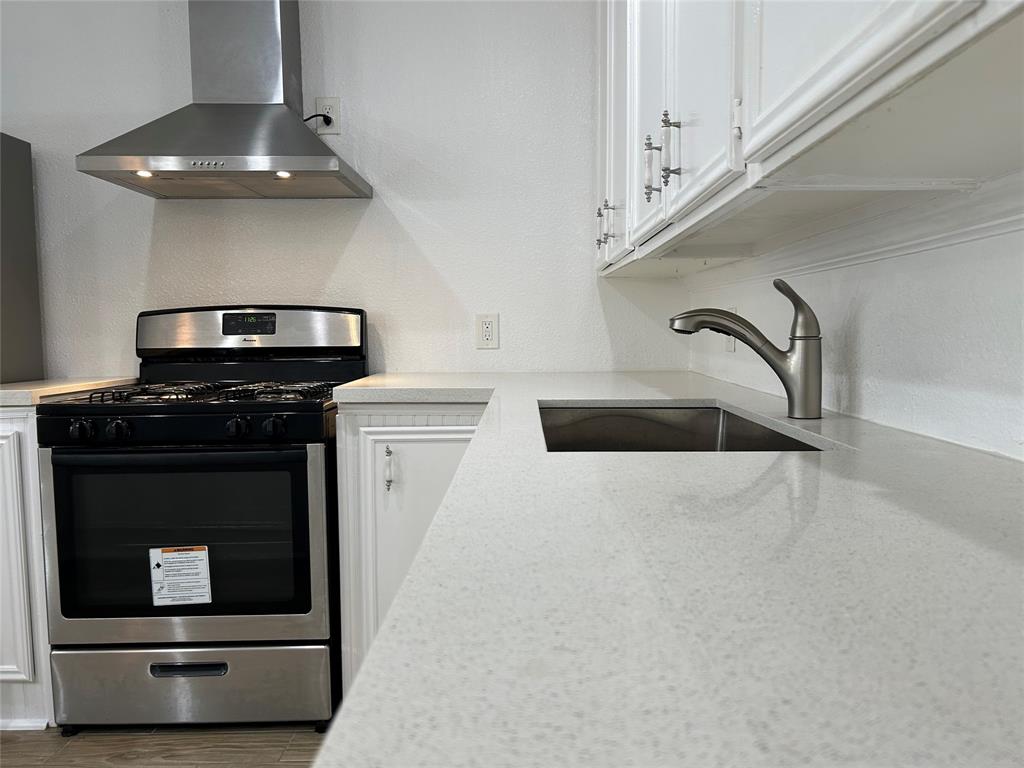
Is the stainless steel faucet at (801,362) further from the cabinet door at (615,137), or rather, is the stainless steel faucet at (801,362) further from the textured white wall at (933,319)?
the cabinet door at (615,137)

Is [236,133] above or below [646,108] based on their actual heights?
above

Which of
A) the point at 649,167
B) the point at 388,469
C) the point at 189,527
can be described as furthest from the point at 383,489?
the point at 649,167

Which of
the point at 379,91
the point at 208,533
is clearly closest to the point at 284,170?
the point at 379,91

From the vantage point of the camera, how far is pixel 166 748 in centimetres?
187

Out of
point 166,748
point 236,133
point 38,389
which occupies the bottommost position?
point 166,748

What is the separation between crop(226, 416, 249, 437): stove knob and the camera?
183 centimetres

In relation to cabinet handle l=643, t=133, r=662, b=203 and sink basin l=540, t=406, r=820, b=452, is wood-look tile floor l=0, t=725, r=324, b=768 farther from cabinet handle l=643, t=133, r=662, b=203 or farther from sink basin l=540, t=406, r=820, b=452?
cabinet handle l=643, t=133, r=662, b=203

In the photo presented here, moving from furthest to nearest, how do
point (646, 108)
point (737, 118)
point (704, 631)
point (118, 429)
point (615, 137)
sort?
1. point (615, 137)
2. point (118, 429)
3. point (646, 108)
4. point (737, 118)
5. point (704, 631)

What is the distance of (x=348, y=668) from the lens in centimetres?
194

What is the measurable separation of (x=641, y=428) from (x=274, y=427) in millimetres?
939

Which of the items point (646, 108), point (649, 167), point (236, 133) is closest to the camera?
point (649, 167)

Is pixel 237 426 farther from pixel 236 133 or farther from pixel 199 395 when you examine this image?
pixel 236 133

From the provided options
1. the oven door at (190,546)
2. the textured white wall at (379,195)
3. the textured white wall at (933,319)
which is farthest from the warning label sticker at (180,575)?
the textured white wall at (933,319)

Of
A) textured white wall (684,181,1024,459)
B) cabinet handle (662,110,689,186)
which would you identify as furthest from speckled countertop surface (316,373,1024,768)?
cabinet handle (662,110,689,186)
